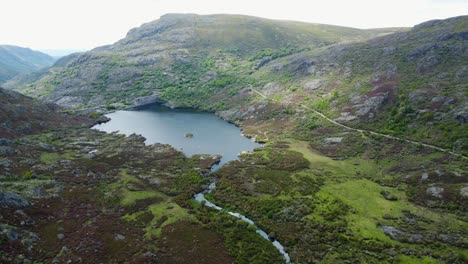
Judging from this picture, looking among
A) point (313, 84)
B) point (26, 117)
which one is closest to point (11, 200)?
point (26, 117)

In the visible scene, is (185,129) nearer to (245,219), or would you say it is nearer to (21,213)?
(245,219)

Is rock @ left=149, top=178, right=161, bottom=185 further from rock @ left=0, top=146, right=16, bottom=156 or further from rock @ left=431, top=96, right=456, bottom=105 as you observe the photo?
rock @ left=431, top=96, right=456, bottom=105

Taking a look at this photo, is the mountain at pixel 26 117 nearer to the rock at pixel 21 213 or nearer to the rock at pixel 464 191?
the rock at pixel 21 213

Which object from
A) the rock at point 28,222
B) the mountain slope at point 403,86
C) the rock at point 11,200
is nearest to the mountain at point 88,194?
the rock at point 28,222


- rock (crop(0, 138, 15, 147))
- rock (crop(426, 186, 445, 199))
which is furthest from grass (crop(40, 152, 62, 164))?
rock (crop(426, 186, 445, 199))

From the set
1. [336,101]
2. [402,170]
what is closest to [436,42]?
[336,101]
